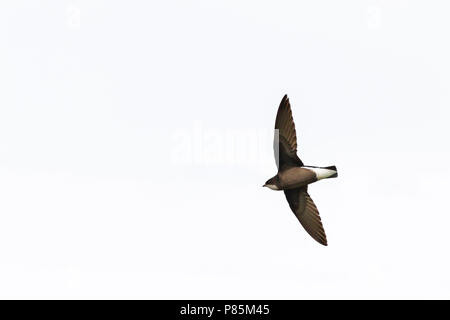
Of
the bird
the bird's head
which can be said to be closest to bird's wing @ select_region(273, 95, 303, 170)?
the bird

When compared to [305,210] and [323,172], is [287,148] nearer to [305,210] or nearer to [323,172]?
[323,172]

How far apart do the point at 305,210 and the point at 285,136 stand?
1455mm

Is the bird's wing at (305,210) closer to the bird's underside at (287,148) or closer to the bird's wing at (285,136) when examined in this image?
the bird's underside at (287,148)

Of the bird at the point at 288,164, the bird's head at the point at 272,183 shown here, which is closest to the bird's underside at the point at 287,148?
the bird at the point at 288,164

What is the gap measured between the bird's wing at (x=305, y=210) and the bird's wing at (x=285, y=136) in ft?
2.58

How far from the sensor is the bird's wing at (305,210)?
13328mm

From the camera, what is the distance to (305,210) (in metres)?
13.4

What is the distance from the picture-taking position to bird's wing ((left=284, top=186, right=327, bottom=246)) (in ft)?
43.7

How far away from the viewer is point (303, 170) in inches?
505

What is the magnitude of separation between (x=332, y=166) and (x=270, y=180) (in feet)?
3.47
